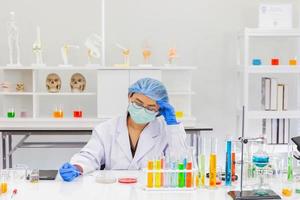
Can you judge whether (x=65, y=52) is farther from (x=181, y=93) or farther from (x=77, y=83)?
(x=181, y=93)

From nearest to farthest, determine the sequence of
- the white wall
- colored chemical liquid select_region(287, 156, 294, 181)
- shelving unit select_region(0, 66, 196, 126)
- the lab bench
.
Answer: colored chemical liquid select_region(287, 156, 294, 181) < the lab bench < shelving unit select_region(0, 66, 196, 126) < the white wall

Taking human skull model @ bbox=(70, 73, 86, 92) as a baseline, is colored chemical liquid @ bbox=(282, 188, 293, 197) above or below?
below

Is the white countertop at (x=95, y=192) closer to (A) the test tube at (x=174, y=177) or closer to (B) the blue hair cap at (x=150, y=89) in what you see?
(A) the test tube at (x=174, y=177)

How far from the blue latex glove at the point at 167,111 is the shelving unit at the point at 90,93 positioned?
135cm

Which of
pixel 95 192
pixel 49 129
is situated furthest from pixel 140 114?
pixel 49 129

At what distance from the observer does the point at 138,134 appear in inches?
104

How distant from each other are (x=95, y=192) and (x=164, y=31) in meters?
2.65

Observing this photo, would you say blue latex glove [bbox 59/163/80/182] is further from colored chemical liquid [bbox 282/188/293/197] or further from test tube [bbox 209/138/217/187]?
colored chemical liquid [bbox 282/188/293/197]

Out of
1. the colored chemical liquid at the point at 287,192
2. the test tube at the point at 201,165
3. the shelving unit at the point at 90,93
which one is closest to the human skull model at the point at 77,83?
the shelving unit at the point at 90,93

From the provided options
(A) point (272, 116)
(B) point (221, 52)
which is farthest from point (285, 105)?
(B) point (221, 52)

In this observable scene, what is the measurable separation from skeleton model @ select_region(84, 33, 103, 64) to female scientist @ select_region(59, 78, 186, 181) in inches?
59.6

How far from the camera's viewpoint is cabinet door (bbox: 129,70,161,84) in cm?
398

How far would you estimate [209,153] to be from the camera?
2.11 meters

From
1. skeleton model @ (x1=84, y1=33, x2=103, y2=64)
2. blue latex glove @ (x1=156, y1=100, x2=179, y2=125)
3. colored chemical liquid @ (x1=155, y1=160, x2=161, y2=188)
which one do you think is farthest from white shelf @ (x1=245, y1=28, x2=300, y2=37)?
colored chemical liquid @ (x1=155, y1=160, x2=161, y2=188)
